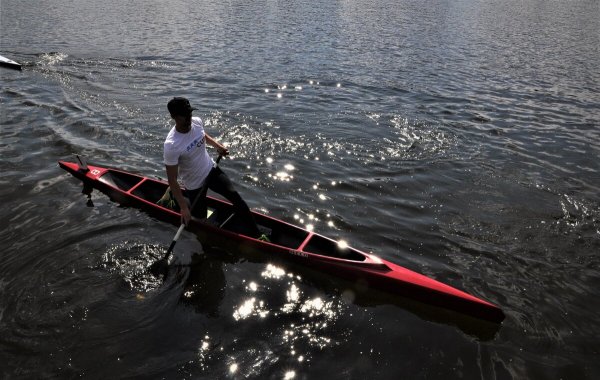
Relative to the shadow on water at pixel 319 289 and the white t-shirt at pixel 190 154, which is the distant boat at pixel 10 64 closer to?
the white t-shirt at pixel 190 154

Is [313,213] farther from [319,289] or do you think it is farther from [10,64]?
[10,64]

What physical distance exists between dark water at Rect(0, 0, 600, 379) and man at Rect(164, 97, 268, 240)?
3.31 ft

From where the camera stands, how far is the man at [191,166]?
6.72 meters

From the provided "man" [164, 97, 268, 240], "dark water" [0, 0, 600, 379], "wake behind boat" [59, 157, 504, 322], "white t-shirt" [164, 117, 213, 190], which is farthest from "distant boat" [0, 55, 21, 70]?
"white t-shirt" [164, 117, 213, 190]

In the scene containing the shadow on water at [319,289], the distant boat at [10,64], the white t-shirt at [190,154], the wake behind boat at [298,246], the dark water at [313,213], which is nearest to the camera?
the dark water at [313,213]

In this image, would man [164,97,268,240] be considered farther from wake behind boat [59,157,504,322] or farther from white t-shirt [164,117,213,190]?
wake behind boat [59,157,504,322]

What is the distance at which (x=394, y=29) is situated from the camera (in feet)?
115

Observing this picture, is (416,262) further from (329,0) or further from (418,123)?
(329,0)

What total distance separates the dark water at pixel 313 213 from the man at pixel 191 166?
1.01 metres

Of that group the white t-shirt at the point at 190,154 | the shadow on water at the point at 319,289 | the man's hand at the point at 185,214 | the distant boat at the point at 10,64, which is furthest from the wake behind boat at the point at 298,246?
the distant boat at the point at 10,64

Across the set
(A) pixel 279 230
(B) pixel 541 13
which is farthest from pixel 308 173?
(B) pixel 541 13

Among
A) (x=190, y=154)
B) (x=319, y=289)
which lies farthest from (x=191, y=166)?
(x=319, y=289)

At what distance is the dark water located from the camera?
6.03m

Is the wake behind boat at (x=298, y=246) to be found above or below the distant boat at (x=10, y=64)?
below
